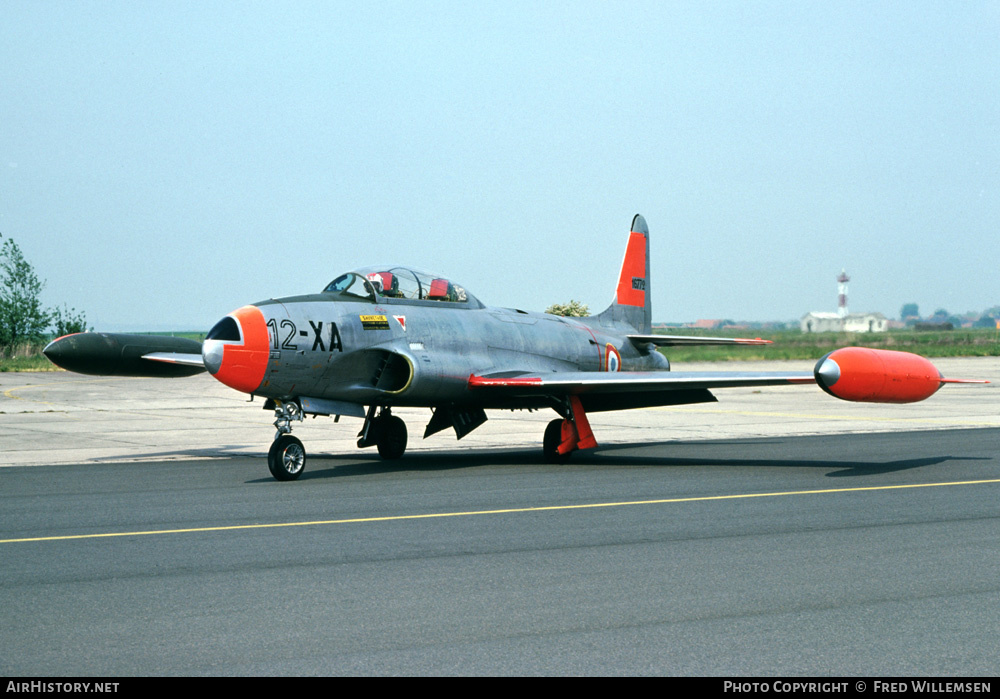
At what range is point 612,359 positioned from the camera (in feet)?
67.8

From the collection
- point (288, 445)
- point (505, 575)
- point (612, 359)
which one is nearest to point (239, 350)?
point (288, 445)

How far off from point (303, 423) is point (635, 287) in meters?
9.87

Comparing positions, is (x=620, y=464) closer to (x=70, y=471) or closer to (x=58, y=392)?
(x=70, y=471)

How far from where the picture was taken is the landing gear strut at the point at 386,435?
17.3 meters

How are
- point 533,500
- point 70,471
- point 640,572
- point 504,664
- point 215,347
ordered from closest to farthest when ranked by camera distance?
point 504,664
point 640,572
point 533,500
point 215,347
point 70,471

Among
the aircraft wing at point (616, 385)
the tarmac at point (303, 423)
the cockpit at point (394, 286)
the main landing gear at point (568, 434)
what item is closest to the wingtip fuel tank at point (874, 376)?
the aircraft wing at point (616, 385)

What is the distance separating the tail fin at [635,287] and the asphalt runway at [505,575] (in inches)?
355

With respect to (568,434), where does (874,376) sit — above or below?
above

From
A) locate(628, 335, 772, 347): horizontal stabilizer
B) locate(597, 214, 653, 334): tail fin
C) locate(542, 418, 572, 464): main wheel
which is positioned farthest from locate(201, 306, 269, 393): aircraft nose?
locate(597, 214, 653, 334): tail fin

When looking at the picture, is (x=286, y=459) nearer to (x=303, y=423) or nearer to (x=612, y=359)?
(x=612, y=359)

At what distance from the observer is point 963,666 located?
5.11 meters

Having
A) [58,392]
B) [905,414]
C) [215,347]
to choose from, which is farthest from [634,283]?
[58,392]

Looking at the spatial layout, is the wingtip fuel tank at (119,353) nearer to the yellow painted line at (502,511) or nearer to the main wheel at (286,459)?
the main wheel at (286,459)
